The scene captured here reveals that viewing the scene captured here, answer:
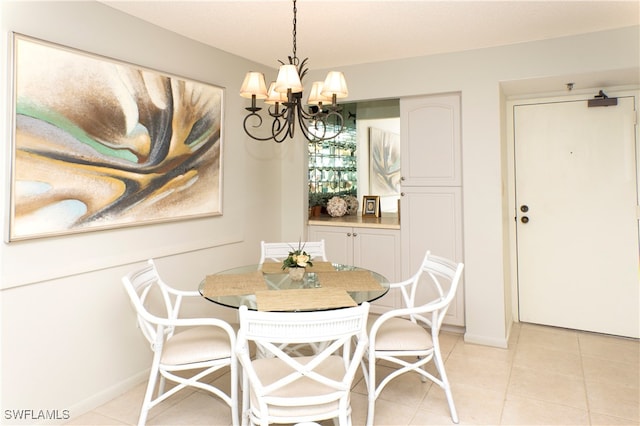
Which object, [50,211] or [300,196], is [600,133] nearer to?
[300,196]

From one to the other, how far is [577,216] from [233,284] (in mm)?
3027

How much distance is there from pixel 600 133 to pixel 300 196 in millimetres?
2692

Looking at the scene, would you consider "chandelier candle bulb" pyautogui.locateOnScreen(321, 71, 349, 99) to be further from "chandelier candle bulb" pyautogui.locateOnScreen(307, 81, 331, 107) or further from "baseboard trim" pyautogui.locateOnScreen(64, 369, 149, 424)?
"baseboard trim" pyautogui.locateOnScreen(64, 369, 149, 424)

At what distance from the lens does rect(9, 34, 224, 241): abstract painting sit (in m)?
2.00

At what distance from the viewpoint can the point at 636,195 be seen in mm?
3250

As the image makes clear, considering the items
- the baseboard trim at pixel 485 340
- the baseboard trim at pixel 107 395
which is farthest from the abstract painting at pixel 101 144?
the baseboard trim at pixel 485 340

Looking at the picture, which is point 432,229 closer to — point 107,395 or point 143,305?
point 143,305

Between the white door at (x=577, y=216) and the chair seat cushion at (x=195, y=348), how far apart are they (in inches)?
114

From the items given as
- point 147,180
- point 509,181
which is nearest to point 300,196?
point 147,180

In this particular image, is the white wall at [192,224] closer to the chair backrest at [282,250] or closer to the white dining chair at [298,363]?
the chair backrest at [282,250]

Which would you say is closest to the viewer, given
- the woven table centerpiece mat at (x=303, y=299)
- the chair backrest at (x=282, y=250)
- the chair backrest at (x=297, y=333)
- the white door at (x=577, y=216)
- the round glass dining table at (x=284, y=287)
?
the chair backrest at (x=297, y=333)

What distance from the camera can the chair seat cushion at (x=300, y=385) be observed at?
1.58 meters

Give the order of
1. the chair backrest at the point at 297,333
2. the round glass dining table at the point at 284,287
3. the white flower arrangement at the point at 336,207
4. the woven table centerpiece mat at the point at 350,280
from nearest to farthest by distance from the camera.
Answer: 1. the chair backrest at the point at 297,333
2. the round glass dining table at the point at 284,287
3. the woven table centerpiece mat at the point at 350,280
4. the white flower arrangement at the point at 336,207

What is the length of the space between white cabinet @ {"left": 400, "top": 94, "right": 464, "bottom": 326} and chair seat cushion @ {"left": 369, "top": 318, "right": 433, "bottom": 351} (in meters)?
1.29
